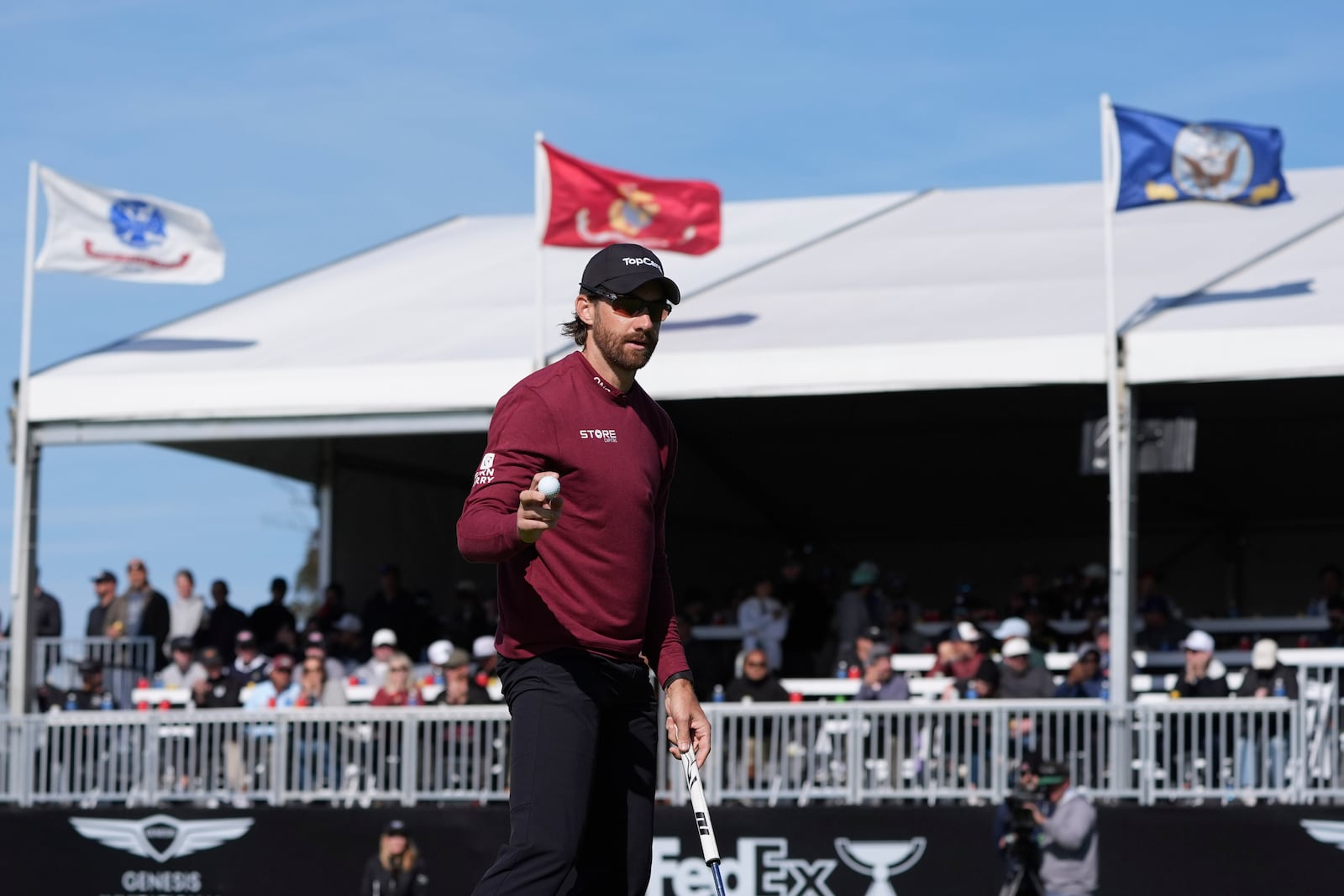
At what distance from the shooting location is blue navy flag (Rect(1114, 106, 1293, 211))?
1711cm

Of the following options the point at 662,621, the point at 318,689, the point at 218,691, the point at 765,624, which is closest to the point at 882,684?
the point at 765,624

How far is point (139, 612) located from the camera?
65.3 feet

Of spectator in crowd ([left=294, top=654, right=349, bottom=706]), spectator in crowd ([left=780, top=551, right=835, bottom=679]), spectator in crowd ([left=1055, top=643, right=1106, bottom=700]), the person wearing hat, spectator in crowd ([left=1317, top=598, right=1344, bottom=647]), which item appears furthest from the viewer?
spectator in crowd ([left=780, top=551, right=835, bottom=679])

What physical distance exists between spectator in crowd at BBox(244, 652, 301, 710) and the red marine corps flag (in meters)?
4.56

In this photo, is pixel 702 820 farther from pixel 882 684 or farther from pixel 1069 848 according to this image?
pixel 882 684

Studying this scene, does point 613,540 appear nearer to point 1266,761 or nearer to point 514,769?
point 514,769

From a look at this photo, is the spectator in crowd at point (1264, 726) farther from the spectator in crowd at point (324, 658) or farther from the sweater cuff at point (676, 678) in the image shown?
the sweater cuff at point (676, 678)

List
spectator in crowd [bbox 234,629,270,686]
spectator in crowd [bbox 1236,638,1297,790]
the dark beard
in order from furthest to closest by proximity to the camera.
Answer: spectator in crowd [bbox 234,629,270,686]
spectator in crowd [bbox 1236,638,1297,790]
the dark beard

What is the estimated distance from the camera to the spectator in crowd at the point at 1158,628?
17922 mm

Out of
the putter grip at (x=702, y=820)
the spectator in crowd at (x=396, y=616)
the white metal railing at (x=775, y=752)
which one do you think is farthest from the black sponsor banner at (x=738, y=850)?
the putter grip at (x=702, y=820)

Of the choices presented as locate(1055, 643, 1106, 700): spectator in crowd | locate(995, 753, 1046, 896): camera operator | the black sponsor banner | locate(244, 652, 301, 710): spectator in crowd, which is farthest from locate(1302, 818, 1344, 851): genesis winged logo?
locate(244, 652, 301, 710): spectator in crowd

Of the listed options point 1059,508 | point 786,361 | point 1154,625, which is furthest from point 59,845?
point 1059,508

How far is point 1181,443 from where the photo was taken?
53.9 ft

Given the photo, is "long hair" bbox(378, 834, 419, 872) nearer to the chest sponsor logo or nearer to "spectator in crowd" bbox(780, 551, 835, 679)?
"spectator in crowd" bbox(780, 551, 835, 679)
